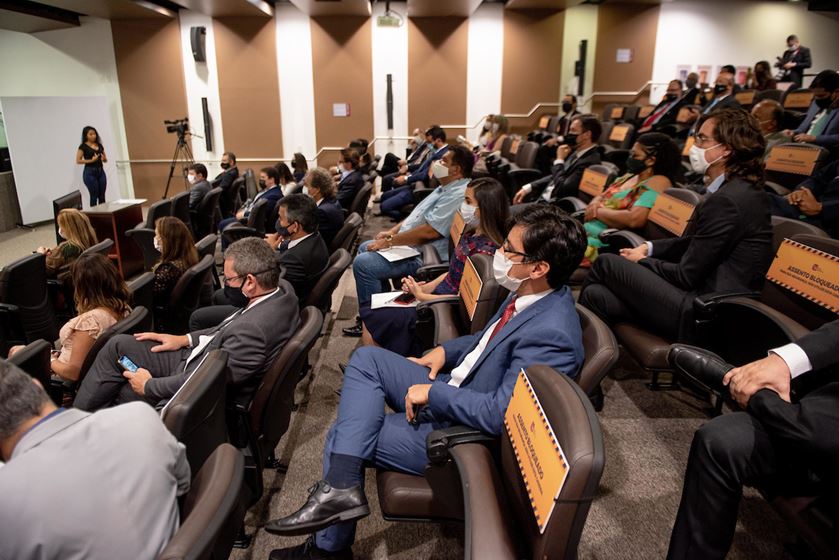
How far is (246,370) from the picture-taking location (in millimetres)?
1905

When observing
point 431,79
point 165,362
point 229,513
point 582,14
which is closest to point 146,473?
point 229,513

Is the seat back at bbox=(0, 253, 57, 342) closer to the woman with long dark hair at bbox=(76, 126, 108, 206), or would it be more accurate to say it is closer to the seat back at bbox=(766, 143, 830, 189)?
the seat back at bbox=(766, 143, 830, 189)

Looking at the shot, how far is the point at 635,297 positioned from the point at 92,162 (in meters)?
9.24

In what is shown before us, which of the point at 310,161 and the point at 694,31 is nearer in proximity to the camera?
the point at 694,31

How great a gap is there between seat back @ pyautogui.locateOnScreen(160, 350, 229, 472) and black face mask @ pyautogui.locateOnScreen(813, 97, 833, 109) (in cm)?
485

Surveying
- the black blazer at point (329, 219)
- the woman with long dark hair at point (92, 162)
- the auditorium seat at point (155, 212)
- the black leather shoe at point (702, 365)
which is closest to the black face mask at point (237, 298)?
the black blazer at point (329, 219)

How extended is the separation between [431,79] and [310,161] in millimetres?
Result: 2802

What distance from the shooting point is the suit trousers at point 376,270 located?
353 cm

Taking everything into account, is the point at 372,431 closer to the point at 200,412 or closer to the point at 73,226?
the point at 200,412

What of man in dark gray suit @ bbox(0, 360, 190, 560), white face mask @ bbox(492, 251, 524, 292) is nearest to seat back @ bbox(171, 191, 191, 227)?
white face mask @ bbox(492, 251, 524, 292)

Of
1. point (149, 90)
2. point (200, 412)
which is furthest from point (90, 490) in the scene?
point (149, 90)

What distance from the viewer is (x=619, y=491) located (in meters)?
2.08

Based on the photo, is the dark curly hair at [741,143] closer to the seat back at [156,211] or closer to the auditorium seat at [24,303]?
the auditorium seat at [24,303]

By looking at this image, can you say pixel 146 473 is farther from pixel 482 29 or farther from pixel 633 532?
pixel 482 29
